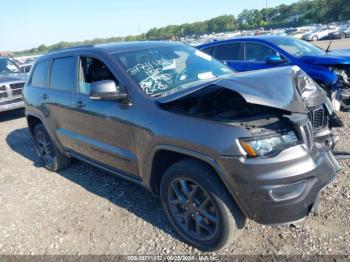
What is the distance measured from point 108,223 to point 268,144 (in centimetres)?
201

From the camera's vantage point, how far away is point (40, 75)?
500 centimetres

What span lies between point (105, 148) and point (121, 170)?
1.02 feet

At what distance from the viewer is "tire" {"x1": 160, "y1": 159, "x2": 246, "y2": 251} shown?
2.66m

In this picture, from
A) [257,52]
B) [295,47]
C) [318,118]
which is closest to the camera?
[318,118]

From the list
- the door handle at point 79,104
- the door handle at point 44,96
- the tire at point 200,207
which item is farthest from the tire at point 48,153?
the tire at point 200,207

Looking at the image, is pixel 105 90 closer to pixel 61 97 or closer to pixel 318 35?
pixel 61 97

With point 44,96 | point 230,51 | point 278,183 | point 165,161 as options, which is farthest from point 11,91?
point 278,183

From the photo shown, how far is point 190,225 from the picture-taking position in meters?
3.09

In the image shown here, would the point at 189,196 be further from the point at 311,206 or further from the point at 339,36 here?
the point at 339,36

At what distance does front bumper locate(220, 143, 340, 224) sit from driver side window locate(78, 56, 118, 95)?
2051 millimetres

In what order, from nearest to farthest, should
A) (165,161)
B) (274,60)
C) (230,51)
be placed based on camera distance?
(165,161)
(274,60)
(230,51)

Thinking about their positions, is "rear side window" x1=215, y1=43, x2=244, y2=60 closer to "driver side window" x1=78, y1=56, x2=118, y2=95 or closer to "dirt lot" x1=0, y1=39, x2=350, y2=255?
"dirt lot" x1=0, y1=39, x2=350, y2=255

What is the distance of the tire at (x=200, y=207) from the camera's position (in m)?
2.66

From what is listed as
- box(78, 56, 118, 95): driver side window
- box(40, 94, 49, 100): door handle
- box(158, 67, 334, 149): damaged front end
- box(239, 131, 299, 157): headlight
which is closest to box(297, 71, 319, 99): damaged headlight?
box(158, 67, 334, 149): damaged front end
